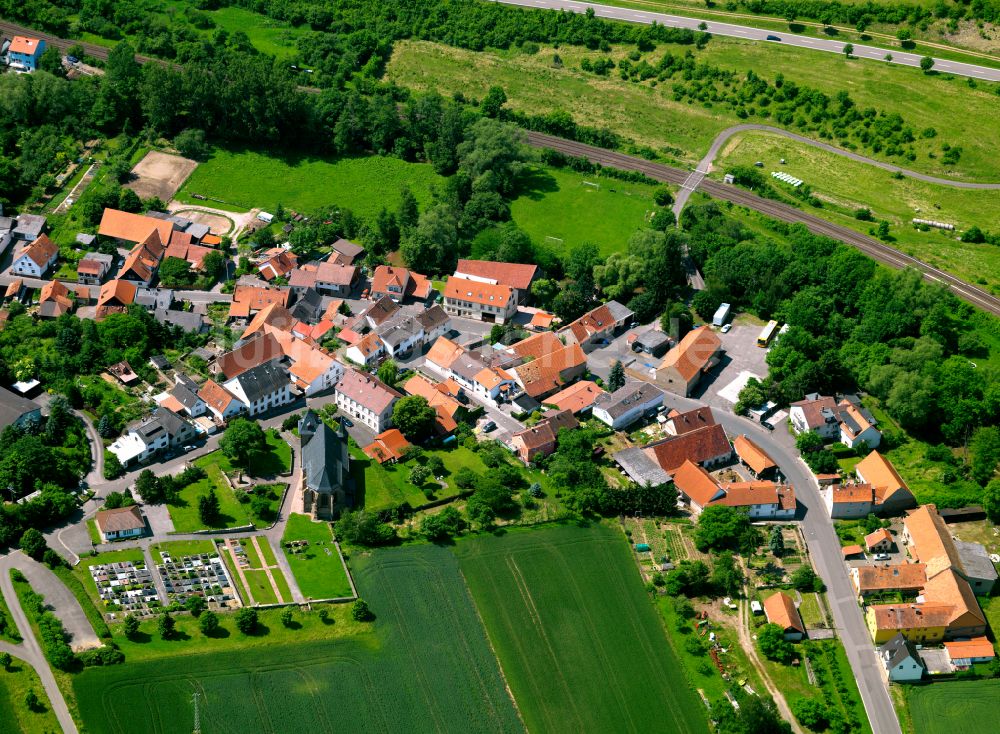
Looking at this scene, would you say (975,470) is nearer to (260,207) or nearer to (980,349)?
(980,349)

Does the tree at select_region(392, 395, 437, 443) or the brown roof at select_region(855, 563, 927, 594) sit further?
the tree at select_region(392, 395, 437, 443)

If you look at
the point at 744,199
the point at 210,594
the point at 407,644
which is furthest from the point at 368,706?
the point at 744,199

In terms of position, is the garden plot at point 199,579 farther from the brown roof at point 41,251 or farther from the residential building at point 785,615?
the brown roof at point 41,251

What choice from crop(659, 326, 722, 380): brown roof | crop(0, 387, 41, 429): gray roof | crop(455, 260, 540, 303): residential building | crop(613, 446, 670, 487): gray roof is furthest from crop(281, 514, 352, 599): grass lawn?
crop(455, 260, 540, 303): residential building

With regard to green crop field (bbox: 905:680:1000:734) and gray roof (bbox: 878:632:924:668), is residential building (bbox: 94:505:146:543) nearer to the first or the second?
gray roof (bbox: 878:632:924:668)

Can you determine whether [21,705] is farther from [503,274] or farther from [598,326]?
[503,274]

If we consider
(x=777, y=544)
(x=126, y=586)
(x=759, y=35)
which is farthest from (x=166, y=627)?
(x=759, y=35)

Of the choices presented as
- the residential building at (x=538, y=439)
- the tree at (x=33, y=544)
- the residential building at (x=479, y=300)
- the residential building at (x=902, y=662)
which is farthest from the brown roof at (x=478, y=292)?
the residential building at (x=902, y=662)
